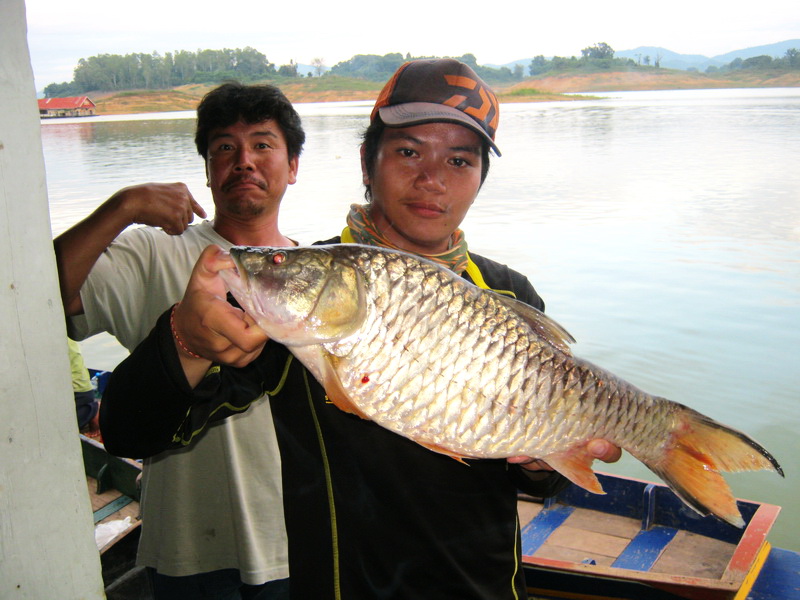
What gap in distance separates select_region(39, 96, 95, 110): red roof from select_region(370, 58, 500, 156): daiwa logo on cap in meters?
49.9

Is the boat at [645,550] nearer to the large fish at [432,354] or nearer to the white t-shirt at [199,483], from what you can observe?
the white t-shirt at [199,483]

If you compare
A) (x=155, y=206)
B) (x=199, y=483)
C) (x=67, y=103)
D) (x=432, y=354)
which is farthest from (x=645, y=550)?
(x=67, y=103)

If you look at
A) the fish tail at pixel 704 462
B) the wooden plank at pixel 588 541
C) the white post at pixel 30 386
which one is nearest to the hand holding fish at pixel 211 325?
the white post at pixel 30 386

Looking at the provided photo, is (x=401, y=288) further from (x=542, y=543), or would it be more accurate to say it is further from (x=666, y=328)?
(x=666, y=328)

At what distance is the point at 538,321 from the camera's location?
1496mm

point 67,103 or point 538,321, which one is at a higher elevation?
point 67,103

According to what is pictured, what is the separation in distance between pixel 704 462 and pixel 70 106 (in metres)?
52.8

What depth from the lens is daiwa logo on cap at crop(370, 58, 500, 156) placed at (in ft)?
5.48

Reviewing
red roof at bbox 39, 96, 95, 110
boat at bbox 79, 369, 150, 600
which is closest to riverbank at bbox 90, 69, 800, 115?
red roof at bbox 39, 96, 95, 110

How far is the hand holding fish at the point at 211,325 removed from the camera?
1.20m

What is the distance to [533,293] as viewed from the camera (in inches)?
73.8

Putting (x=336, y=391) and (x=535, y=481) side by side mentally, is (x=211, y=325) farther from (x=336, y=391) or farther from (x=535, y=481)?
(x=535, y=481)

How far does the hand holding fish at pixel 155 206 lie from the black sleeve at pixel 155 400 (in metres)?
0.88

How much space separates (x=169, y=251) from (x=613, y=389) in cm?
150
